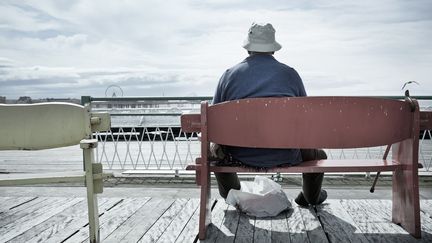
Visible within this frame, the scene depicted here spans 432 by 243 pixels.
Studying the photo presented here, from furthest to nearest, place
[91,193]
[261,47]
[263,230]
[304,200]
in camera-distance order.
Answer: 1. [304,200]
2. [261,47]
3. [263,230]
4. [91,193]

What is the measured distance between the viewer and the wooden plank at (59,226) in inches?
110

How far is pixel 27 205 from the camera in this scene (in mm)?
3729

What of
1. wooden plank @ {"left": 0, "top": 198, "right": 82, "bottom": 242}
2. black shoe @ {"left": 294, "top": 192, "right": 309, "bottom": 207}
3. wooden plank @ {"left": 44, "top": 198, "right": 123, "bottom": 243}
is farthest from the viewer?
black shoe @ {"left": 294, "top": 192, "right": 309, "bottom": 207}

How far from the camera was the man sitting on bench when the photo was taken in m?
2.79

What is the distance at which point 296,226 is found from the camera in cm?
294

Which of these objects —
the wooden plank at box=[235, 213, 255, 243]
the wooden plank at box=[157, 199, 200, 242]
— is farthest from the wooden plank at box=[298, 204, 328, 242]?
the wooden plank at box=[157, 199, 200, 242]

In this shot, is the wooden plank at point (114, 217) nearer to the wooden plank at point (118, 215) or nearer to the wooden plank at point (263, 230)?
the wooden plank at point (118, 215)

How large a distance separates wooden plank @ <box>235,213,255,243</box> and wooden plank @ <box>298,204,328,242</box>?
14.5 inches

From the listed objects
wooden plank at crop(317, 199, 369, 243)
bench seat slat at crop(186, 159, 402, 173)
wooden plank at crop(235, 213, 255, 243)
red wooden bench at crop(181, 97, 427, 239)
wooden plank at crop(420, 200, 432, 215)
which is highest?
red wooden bench at crop(181, 97, 427, 239)

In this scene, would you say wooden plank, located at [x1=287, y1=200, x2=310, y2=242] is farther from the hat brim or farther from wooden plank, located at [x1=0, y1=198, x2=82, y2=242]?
wooden plank, located at [x1=0, y1=198, x2=82, y2=242]

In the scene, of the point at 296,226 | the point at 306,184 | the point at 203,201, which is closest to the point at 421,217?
the point at 306,184

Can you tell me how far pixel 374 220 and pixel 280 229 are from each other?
730mm

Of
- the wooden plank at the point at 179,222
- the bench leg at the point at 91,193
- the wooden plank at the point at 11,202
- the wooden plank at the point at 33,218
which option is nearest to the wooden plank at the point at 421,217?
the wooden plank at the point at 179,222

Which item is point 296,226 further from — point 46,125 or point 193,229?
point 46,125
